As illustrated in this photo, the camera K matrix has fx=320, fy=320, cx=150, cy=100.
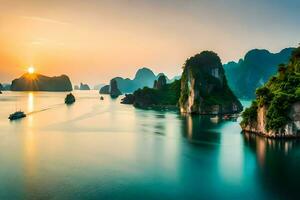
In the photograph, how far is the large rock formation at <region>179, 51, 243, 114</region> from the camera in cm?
10656

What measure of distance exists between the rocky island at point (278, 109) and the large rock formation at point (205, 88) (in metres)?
43.0

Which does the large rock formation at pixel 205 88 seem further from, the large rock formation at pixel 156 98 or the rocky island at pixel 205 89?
the large rock formation at pixel 156 98

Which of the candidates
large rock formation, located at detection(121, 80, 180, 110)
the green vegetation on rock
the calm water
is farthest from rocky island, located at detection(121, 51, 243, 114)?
the calm water

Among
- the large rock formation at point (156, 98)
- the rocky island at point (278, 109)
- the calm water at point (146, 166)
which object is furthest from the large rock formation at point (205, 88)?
the calm water at point (146, 166)

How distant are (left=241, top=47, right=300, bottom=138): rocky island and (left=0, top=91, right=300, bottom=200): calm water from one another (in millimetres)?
3395

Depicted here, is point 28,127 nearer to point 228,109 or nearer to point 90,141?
point 90,141

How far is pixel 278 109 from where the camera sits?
53469 mm

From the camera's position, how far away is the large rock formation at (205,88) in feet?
350

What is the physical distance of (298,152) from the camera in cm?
4388

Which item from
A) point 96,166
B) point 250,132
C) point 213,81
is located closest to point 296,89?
point 250,132

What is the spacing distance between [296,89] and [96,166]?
1467 inches

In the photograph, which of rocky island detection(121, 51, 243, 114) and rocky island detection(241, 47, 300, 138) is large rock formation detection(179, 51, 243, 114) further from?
rocky island detection(241, 47, 300, 138)

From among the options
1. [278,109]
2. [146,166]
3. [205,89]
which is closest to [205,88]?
[205,89]

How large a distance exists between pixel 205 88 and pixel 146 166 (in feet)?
255
